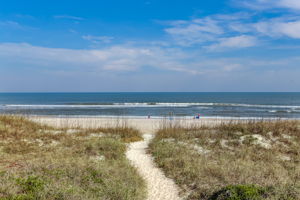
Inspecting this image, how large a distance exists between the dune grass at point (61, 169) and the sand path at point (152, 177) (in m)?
0.29

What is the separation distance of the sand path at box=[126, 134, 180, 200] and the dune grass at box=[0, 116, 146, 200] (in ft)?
0.95

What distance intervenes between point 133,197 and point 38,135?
24.8ft

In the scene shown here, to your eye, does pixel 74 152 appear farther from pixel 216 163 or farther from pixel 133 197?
pixel 216 163

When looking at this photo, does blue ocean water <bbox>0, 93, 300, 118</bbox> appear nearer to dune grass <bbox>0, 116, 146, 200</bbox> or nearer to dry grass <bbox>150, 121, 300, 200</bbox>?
dry grass <bbox>150, 121, 300, 200</bbox>

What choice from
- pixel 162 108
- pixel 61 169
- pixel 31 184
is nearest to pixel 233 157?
pixel 61 169

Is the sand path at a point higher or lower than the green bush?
lower

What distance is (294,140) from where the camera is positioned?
33.8 feet

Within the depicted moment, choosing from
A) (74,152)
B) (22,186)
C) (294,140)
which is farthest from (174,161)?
(294,140)

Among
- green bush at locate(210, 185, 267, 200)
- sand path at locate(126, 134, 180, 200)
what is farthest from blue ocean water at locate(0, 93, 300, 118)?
green bush at locate(210, 185, 267, 200)

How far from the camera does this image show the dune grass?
4731mm

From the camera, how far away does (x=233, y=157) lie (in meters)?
8.12

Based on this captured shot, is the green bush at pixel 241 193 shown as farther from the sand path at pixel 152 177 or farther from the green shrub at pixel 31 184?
the green shrub at pixel 31 184

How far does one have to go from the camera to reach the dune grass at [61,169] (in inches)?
186

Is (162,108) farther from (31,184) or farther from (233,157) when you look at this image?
(31,184)
